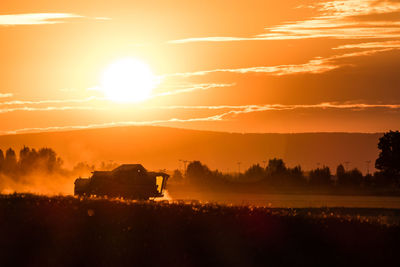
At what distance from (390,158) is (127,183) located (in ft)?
165

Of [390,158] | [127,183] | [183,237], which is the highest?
[390,158]

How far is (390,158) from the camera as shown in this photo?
362 ft

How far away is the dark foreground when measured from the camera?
34.6m

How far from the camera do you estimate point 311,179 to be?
190 metres

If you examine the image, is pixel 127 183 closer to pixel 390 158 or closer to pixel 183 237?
pixel 183 237

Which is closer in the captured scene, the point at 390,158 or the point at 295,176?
the point at 390,158

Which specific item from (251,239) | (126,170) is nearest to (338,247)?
(251,239)

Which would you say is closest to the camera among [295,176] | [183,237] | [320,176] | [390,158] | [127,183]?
[183,237]

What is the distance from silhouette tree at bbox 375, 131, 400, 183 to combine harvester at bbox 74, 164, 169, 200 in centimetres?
4582

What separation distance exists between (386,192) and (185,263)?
124m

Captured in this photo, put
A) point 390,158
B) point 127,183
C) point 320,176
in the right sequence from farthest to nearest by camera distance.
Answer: point 320,176 < point 390,158 < point 127,183

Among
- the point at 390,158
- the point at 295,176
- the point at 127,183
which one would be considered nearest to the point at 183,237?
the point at 127,183

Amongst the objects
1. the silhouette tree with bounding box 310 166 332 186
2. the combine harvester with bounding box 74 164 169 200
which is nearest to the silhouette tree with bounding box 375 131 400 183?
the combine harvester with bounding box 74 164 169 200

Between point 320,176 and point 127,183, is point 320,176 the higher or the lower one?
the higher one
